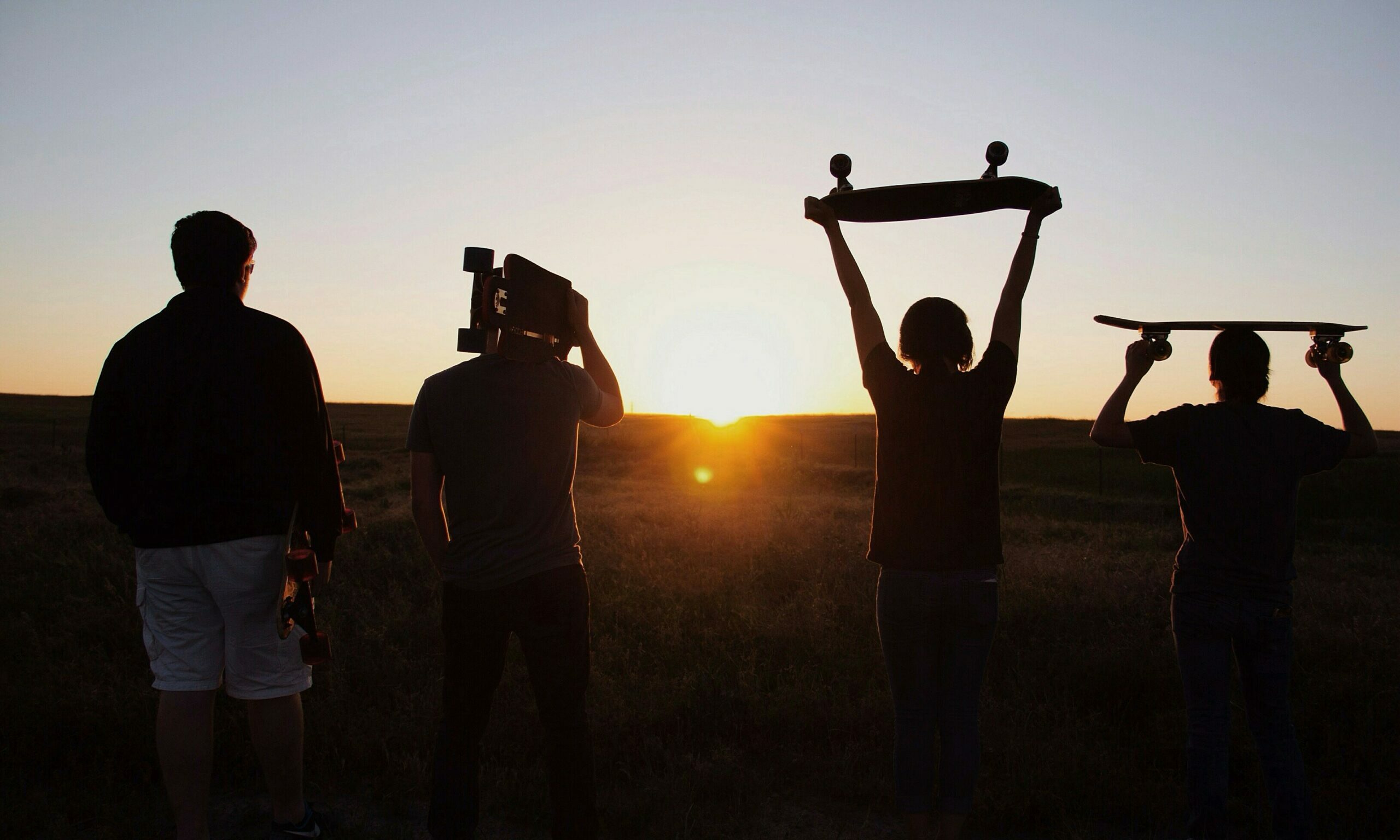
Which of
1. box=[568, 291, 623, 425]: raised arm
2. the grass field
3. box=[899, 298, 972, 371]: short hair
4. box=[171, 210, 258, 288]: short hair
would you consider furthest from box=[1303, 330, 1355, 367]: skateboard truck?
box=[171, 210, 258, 288]: short hair

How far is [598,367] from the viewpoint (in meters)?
3.15

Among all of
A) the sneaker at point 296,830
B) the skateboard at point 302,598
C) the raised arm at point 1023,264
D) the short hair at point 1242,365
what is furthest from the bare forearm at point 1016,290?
the sneaker at point 296,830

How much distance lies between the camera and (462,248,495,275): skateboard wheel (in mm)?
2760

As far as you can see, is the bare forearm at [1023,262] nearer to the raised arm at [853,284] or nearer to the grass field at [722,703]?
the raised arm at [853,284]

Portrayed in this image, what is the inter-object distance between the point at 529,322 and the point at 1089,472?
3550cm

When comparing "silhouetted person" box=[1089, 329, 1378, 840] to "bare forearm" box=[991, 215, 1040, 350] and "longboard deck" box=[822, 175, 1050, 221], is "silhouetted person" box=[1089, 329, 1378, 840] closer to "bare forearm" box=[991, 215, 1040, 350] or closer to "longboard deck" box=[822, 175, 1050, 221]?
"bare forearm" box=[991, 215, 1040, 350]

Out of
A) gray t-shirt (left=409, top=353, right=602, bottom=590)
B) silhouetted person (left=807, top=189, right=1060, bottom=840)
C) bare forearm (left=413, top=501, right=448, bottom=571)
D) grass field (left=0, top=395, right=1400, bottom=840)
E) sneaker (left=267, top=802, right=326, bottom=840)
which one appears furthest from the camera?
grass field (left=0, top=395, right=1400, bottom=840)

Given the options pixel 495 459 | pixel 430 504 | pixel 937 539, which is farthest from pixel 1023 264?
pixel 430 504

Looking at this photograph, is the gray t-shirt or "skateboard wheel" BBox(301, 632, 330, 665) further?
"skateboard wheel" BBox(301, 632, 330, 665)

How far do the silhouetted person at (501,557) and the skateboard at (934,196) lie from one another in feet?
3.79

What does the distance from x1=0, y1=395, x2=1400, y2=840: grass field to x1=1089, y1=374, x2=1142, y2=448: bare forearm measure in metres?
1.68

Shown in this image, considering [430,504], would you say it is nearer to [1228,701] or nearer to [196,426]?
[196,426]

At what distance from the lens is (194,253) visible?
2850 millimetres

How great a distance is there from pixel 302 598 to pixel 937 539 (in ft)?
7.06
